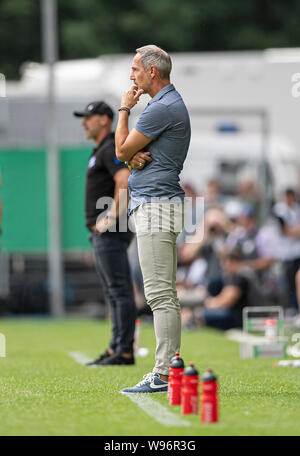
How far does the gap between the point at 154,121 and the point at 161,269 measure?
924mm

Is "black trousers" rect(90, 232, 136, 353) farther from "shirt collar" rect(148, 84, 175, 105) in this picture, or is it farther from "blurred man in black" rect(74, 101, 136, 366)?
"shirt collar" rect(148, 84, 175, 105)

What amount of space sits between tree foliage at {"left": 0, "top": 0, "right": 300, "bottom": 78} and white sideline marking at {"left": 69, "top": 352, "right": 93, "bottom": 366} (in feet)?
67.0

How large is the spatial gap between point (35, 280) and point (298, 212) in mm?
4633

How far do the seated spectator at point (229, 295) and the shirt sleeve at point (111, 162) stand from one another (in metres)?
5.91

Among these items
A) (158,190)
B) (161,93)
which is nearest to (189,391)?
(158,190)

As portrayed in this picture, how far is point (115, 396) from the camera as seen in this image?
22.0 feet

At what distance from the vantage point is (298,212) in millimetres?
15094

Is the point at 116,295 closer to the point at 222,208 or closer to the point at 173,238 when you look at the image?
the point at 173,238

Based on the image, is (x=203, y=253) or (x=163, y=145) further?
(x=203, y=253)

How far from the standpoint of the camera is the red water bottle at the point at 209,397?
5.35 meters

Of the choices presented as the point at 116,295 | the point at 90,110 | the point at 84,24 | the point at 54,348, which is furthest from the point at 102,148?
the point at 84,24

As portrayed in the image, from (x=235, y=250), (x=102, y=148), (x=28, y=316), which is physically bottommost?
(x=28, y=316)

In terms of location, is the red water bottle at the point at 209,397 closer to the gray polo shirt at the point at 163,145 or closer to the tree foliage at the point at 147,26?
the gray polo shirt at the point at 163,145

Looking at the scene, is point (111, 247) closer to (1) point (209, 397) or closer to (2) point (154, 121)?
(2) point (154, 121)
